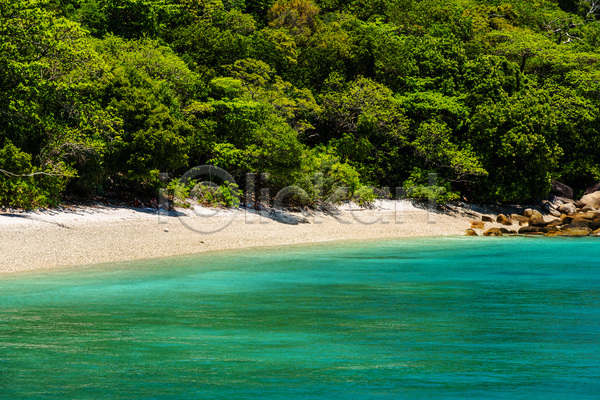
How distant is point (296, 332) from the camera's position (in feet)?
39.0

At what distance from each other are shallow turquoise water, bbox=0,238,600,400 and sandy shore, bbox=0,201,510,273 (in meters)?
1.74

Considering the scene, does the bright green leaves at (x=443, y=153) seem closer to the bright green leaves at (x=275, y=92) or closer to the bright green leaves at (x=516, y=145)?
the bright green leaves at (x=516, y=145)

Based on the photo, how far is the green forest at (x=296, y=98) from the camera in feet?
78.4

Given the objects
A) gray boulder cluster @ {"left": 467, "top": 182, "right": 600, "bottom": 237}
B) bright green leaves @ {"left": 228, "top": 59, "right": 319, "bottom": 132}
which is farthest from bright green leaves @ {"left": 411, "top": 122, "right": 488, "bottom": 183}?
bright green leaves @ {"left": 228, "top": 59, "right": 319, "bottom": 132}

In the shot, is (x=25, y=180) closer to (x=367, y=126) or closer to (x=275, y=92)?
(x=275, y=92)

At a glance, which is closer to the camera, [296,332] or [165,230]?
[296,332]

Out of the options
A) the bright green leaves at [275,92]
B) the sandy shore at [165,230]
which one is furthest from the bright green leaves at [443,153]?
the bright green leaves at [275,92]

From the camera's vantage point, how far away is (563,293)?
17109 mm

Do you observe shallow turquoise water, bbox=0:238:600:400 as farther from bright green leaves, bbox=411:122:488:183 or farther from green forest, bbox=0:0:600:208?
bright green leaves, bbox=411:122:488:183

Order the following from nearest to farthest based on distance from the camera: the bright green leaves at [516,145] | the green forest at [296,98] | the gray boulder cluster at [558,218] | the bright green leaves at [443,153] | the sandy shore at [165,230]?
the sandy shore at [165,230] → the green forest at [296,98] → the gray boulder cluster at [558,218] → the bright green leaves at [443,153] → the bright green leaves at [516,145]

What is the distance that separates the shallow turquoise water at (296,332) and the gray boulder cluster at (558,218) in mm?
15130

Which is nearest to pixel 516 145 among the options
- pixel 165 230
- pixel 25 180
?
pixel 165 230

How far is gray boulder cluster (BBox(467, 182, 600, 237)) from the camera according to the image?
1417 inches

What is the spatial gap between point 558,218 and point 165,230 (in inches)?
1108
